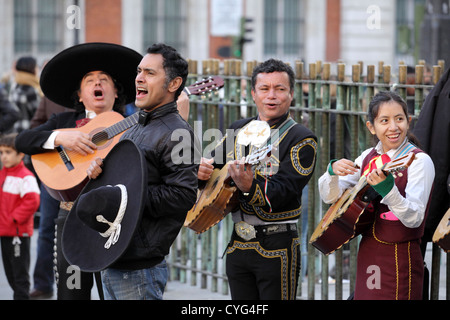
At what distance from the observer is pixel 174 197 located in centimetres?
467

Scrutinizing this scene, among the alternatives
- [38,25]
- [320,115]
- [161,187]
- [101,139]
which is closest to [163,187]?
[161,187]

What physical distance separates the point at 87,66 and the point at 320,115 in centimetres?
177

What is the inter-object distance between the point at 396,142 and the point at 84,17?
24.6 metres

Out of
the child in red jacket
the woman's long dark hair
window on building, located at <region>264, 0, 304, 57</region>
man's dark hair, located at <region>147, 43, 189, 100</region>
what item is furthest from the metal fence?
window on building, located at <region>264, 0, 304, 57</region>

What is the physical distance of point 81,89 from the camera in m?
6.57

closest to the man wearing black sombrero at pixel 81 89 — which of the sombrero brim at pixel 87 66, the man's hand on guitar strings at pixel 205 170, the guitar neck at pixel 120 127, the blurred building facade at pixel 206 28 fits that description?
the sombrero brim at pixel 87 66

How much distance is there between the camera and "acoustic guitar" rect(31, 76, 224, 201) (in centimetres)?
610

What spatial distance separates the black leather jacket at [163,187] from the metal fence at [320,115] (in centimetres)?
198

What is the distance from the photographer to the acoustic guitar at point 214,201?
17.6 feet

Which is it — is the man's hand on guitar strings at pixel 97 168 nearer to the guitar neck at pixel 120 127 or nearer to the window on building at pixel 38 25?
the guitar neck at pixel 120 127

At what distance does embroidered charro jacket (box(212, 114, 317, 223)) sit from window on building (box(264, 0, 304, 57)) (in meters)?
24.8

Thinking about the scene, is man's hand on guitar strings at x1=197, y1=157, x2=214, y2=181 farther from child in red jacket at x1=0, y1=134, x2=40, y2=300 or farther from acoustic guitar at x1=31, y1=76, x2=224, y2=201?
child in red jacket at x1=0, y1=134, x2=40, y2=300
